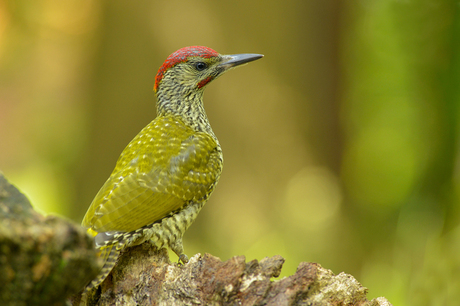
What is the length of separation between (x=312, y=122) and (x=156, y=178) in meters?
4.32

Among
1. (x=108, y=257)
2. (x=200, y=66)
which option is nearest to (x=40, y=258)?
(x=108, y=257)

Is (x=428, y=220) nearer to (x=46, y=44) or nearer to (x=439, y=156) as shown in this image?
(x=439, y=156)

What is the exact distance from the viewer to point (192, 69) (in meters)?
3.75

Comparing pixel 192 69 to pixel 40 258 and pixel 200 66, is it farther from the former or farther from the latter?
pixel 40 258

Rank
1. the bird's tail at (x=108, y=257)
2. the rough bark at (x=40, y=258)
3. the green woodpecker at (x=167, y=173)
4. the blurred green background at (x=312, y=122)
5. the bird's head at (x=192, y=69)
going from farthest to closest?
the blurred green background at (x=312, y=122) < the bird's head at (x=192, y=69) < the green woodpecker at (x=167, y=173) < the bird's tail at (x=108, y=257) < the rough bark at (x=40, y=258)

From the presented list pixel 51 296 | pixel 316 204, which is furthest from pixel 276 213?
pixel 51 296

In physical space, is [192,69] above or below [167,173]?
above

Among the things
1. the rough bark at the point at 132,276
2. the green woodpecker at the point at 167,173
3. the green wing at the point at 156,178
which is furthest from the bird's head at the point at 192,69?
the rough bark at the point at 132,276

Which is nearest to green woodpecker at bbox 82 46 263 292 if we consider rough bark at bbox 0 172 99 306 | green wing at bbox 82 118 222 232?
green wing at bbox 82 118 222 232

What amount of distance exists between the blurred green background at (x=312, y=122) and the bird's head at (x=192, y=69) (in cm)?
234

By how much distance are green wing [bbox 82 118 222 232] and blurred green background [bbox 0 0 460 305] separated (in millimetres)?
2805

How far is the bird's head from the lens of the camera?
370 cm

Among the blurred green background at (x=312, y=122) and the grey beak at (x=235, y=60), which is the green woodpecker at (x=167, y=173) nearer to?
the grey beak at (x=235, y=60)

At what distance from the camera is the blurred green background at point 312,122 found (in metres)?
6.04
